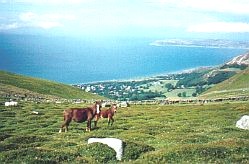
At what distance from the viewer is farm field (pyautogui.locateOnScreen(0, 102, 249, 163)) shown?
22.5 m

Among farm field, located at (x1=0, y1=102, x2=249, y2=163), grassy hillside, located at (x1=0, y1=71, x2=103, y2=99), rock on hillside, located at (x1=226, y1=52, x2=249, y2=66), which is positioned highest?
rock on hillside, located at (x1=226, y1=52, x2=249, y2=66)

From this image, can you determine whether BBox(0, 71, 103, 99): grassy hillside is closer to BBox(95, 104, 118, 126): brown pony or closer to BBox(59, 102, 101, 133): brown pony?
BBox(95, 104, 118, 126): brown pony

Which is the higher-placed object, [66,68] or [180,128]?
[66,68]

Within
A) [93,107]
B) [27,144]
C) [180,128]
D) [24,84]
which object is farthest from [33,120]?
[24,84]

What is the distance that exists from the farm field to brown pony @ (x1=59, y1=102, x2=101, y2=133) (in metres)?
0.40

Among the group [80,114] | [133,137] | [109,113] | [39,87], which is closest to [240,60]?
[39,87]

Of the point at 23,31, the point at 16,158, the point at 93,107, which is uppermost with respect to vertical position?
the point at 23,31

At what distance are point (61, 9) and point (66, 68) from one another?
154 m

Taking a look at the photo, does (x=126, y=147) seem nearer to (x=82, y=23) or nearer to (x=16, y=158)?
(x=16, y=158)

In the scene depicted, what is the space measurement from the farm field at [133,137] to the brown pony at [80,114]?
1.33ft

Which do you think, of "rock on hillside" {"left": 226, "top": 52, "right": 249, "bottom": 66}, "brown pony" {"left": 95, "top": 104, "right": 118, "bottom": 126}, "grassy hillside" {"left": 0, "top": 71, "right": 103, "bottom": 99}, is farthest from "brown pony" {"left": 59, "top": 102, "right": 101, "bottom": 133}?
"rock on hillside" {"left": 226, "top": 52, "right": 249, "bottom": 66}

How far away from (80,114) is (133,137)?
5.22 m

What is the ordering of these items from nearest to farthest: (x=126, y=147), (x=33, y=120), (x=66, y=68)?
(x=126, y=147), (x=33, y=120), (x=66, y=68)

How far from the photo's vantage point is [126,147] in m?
24.0
